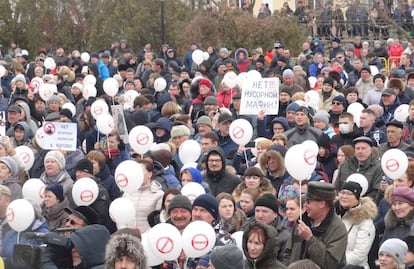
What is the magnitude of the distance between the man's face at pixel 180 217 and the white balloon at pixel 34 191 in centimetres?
234

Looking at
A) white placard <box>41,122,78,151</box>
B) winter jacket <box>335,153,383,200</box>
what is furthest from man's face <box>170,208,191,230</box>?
white placard <box>41,122,78,151</box>

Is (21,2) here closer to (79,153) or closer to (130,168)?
(79,153)

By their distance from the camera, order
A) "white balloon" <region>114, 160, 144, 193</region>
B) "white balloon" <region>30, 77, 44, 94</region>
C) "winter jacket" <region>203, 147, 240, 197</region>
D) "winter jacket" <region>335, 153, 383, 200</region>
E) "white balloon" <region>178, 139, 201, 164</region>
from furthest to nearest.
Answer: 1. "white balloon" <region>30, 77, 44, 94</region>
2. "white balloon" <region>178, 139, 201, 164</region>
3. "winter jacket" <region>203, 147, 240, 197</region>
4. "winter jacket" <region>335, 153, 383, 200</region>
5. "white balloon" <region>114, 160, 144, 193</region>

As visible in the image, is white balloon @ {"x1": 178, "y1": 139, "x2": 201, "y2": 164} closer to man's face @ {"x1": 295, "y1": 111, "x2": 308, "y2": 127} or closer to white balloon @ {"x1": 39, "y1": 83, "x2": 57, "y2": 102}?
man's face @ {"x1": 295, "y1": 111, "x2": 308, "y2": 127}

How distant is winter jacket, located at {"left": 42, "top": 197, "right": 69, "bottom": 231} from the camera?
1025cm

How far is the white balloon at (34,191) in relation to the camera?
11.2 metres

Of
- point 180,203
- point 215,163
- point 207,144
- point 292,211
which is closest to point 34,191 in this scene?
point 215,163

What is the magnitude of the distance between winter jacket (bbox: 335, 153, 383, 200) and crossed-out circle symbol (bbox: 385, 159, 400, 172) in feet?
2.85

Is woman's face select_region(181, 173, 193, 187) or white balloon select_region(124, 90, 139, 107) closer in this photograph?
woman's face select_region(181, 173, 193, 187)

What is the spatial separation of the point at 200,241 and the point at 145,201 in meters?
2.73

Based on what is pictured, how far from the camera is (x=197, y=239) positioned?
8352 mm

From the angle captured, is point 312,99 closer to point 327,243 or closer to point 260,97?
point 260,97

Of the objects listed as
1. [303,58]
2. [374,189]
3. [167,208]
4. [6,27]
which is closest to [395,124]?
[374,189]

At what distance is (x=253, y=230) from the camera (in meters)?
8.08
